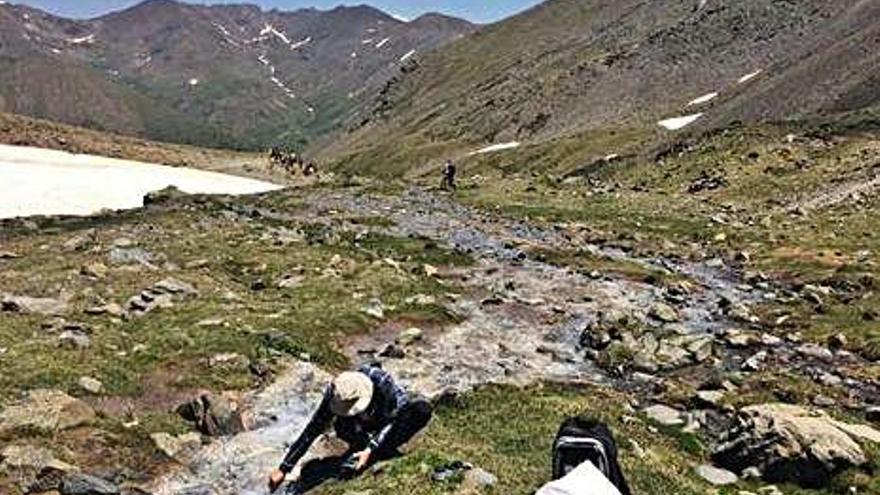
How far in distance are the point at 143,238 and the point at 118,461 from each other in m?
32.1

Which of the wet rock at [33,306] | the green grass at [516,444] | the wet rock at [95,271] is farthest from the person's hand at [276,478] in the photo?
the wet rock at [95,271]

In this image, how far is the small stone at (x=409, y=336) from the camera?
1276 inches

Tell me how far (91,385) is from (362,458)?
9.40 meters

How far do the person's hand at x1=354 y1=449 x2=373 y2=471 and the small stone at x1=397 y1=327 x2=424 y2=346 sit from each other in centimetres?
1262

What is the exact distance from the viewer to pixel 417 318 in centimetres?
3622

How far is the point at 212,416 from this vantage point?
23625 millimetres

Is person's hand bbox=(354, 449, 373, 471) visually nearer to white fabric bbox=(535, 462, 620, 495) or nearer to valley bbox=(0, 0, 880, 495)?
valley bbox=(0, 0, 880, 495)

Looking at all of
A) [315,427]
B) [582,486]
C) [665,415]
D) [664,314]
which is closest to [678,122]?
[664,314]

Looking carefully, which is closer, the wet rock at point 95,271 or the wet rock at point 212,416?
the wet rock at point 212,416

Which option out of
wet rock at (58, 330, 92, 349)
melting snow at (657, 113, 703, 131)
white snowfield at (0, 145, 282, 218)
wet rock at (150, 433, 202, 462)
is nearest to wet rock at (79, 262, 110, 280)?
wet rock at (58, 330, 92, 349)

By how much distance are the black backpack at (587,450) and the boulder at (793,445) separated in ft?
26.9

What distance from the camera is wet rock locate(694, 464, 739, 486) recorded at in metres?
20.6

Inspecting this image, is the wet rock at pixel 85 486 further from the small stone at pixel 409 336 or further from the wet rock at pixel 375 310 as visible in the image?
the wet rock at pixel 375 310

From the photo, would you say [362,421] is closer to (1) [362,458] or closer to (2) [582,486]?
(1) [362,458]
